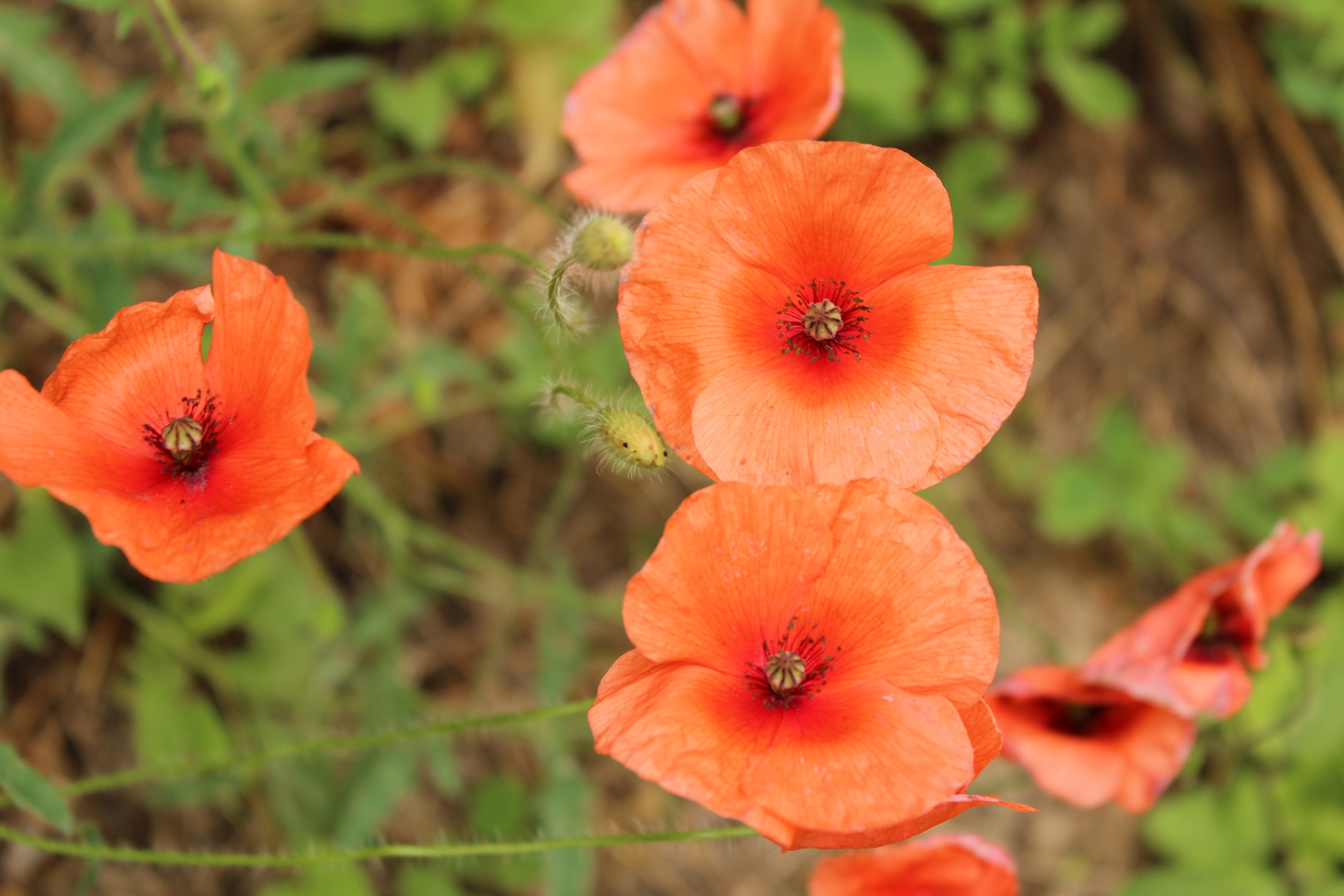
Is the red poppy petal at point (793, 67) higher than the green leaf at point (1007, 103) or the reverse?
higher

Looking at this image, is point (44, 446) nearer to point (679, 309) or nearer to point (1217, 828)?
point (679, 309)

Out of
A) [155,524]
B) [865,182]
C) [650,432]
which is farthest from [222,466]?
[865,182]

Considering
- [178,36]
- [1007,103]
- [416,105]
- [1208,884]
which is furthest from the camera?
[1007,103]

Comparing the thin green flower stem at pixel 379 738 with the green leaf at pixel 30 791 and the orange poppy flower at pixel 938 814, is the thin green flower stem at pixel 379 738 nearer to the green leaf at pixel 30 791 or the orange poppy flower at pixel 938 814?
the green leaf at pixel 30 791

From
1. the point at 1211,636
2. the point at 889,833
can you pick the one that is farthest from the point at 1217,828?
the point at 889,833

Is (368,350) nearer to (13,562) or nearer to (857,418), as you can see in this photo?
(13,562)

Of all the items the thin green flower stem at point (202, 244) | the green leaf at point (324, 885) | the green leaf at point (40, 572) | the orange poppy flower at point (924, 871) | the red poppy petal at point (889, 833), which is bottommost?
the green leaf at point (324, 885)

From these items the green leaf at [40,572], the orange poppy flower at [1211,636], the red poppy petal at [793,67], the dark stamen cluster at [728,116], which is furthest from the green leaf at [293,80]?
the orange poppy flower at [1211,636]
